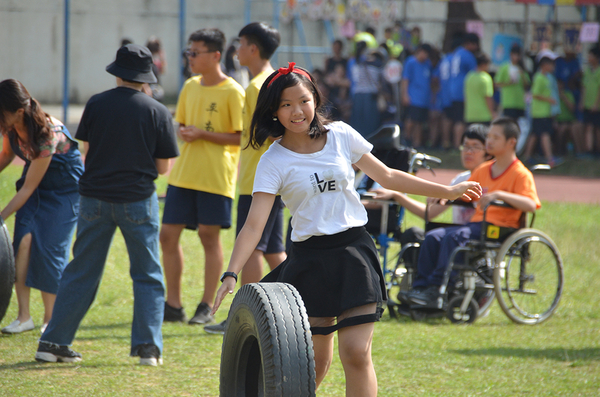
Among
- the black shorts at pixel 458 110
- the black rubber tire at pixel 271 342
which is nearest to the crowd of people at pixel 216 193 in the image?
the black rubber tire at pixel 271 342

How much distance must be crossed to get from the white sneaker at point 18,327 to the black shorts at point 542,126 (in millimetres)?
11386

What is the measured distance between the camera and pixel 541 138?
1455 cm

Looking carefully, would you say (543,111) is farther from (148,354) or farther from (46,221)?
(148,354)

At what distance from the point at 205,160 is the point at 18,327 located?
5.72 feet

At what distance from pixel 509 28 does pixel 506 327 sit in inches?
656

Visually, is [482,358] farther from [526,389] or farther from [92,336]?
[92,336]

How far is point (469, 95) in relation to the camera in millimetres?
14016

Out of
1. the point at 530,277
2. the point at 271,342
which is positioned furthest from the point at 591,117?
the point at 271,342

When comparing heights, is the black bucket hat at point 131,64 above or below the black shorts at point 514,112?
above

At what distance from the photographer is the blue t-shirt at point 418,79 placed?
15234 millimetres

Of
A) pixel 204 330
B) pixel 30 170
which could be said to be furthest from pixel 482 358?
pixel 30 170

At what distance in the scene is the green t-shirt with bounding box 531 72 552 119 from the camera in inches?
555

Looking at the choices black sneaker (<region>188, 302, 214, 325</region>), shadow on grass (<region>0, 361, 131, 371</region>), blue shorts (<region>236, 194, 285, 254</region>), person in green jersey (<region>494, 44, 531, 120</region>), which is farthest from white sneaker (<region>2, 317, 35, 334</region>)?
person in green jersey (<region>494, 44, 531, 120</region>)

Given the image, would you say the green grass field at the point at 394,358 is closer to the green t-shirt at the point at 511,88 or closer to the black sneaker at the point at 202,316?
the black sneaker at the point at 202,316
